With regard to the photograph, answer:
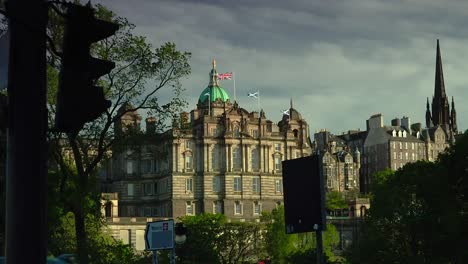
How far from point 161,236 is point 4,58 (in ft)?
49.2

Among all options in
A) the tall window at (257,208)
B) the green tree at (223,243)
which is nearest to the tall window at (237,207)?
the tall window at (257,208)

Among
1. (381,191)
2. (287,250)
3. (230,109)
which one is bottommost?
(287,250)

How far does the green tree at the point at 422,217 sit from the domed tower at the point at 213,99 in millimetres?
92333

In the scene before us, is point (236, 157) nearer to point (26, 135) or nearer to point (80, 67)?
point (26, 135)

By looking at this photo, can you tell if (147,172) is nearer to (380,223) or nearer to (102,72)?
(380,223)

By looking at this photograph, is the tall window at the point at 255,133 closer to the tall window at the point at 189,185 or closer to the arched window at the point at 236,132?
the arched window at the point at 236,132

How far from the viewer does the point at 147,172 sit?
160125 millimetres

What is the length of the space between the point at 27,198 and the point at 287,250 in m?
112

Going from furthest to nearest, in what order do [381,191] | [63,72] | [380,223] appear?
1. [381,191]
2. [380,223]
3. [63,72]

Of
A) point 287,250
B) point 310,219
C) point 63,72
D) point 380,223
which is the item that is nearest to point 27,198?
point 63,72

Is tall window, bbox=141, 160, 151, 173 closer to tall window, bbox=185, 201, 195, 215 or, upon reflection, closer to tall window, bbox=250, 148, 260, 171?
tall window, bbox=185, 201, 195, 215

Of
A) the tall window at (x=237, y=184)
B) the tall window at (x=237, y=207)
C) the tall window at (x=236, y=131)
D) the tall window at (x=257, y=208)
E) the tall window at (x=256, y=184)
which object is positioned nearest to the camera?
the tall window at (x=236, y=131)

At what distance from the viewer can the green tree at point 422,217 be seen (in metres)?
50.1

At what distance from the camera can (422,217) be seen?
55.4 metres
